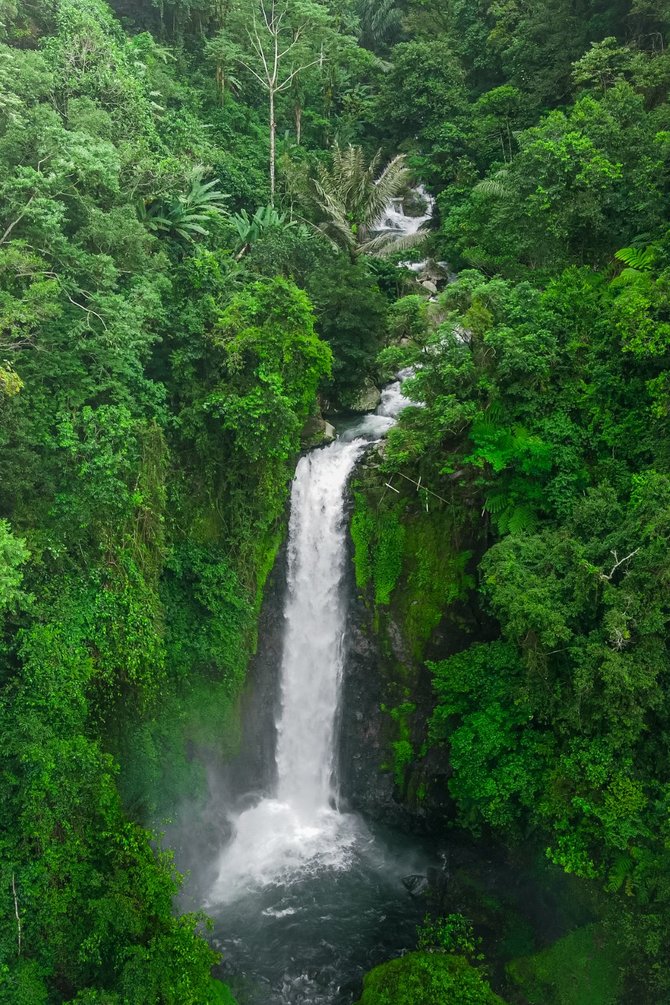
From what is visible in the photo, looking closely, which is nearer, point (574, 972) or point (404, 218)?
point (574, 972)

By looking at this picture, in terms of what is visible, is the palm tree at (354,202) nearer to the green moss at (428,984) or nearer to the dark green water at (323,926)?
the dark green water at (323,926)

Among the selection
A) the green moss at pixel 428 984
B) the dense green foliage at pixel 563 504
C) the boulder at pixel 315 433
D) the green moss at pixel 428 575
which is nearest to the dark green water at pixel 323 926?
the green moss at pixel 428 984

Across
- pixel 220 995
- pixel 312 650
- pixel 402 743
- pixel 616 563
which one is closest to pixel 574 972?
pixel 402 743

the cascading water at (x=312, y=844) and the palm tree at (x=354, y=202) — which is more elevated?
the palm tree at (x=354, y=202)

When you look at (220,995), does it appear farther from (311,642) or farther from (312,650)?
(311,642)

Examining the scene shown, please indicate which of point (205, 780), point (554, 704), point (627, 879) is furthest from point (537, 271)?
point (205, 780)

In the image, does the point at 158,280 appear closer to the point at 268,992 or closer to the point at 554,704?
the point at 554,704

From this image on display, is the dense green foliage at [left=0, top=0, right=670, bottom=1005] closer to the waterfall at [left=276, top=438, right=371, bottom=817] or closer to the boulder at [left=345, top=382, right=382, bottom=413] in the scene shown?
the boulder at [left=345, top=382, right=382, bottom=413]

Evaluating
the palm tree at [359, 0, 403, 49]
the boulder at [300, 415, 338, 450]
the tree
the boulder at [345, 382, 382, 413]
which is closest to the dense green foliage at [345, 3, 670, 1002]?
the boulder at [300, 415, 338, 450]
